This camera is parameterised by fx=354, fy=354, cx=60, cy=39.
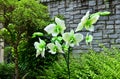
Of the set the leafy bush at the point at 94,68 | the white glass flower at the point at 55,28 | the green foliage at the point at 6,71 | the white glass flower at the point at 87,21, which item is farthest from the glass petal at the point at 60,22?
the green foliage at the point at 6,71

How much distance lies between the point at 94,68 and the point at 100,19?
7.87 ft

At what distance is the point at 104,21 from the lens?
6.85m

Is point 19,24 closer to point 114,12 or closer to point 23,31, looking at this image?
point 23,31

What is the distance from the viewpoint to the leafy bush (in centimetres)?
389

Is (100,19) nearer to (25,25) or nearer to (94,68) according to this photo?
(25,25)

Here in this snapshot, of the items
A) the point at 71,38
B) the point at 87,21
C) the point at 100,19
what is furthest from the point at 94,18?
the point at 100,19

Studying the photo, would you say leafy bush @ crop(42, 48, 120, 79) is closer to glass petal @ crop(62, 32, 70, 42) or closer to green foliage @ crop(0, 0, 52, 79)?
green foliage @ crop(0, 0, 52, 79)

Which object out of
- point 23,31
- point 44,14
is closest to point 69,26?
point 44,14

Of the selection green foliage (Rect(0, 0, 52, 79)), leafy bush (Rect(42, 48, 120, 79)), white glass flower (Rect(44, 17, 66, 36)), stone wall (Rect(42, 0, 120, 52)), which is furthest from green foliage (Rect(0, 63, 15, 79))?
white glass flower (Rect(44, 17, 66, 36))

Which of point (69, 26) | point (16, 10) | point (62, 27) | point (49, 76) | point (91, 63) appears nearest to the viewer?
point (62, 27)

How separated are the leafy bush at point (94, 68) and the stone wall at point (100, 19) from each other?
152 centimetres

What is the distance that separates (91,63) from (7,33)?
2.56 metres

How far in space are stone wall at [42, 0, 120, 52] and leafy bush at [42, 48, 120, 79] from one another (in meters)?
1.52

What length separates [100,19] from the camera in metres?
6.93
